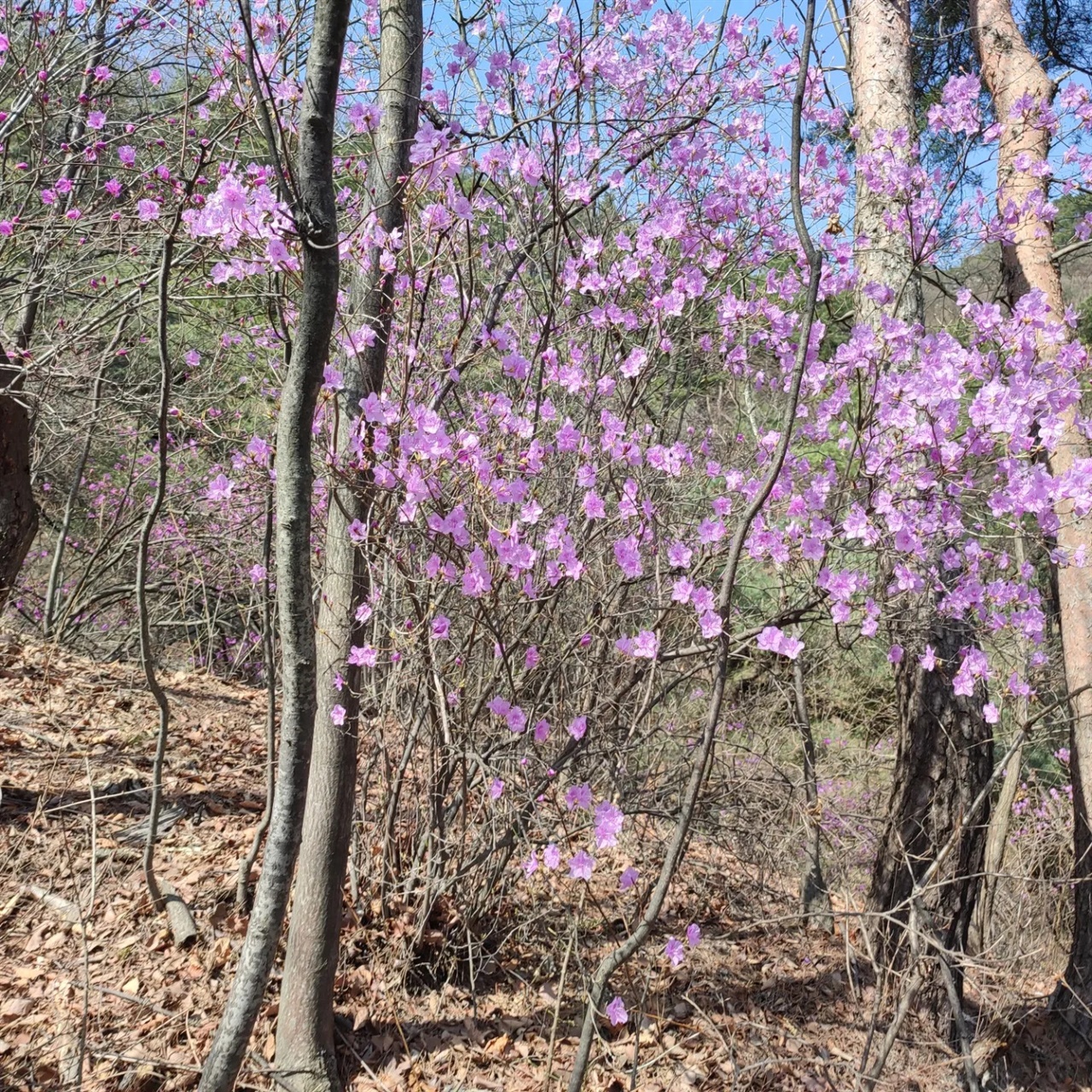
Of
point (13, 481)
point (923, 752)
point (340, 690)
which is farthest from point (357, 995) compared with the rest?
point (13, 481)

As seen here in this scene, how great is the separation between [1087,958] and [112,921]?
14.3 feet

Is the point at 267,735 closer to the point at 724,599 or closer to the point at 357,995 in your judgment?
the point at 357,995

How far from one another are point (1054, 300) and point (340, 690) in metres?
4.26

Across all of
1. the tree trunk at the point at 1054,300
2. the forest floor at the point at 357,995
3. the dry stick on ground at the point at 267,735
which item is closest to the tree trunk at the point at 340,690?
the forest floor at the point at 357,995

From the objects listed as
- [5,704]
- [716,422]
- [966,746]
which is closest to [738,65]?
[716,422]

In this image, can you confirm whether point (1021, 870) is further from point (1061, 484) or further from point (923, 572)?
point (1061, 484)

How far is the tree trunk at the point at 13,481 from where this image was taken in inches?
A: 162

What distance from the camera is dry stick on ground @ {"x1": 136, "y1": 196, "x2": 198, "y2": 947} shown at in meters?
2.36

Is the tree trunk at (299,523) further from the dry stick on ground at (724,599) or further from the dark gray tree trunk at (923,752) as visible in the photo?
the dark gray tree trunk at (923,752)

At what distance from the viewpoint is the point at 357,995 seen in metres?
3.05

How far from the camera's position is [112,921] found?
332 centimetres

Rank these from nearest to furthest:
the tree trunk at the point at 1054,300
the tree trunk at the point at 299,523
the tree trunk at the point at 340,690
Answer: the tree trunk at the point at 299,523 → the tree trunk at the point at 340,690 → the tree trunk at the point at 1054,300

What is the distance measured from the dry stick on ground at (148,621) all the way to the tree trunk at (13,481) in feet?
5.28

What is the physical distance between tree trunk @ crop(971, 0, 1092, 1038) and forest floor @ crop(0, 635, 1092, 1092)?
1.67 feet
